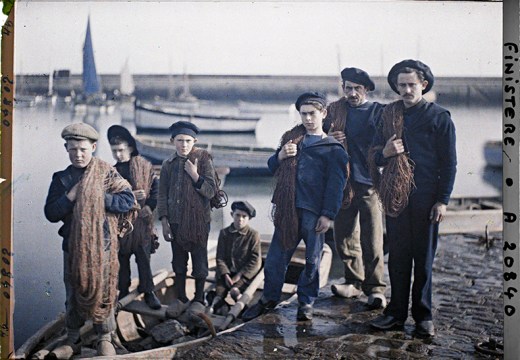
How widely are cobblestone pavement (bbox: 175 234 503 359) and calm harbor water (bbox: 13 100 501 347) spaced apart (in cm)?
78

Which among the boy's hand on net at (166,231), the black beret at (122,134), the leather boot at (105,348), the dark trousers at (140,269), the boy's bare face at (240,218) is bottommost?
the leather boot at (105,348)

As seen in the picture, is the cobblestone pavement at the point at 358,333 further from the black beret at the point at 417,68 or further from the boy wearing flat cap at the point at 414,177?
the black beret at the point at 417,68

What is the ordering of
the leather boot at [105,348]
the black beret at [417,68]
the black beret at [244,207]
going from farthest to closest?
the black beret at [244,207] < the black beret at [417,68] < the leather boot at [105,348]

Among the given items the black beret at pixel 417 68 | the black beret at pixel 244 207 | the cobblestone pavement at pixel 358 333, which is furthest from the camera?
the black beret at pixel 244 207

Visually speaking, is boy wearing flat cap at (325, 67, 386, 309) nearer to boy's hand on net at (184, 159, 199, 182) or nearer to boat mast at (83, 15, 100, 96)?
boy's hand on net at (184, 159, 199, 182)

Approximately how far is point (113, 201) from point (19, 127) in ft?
2.98

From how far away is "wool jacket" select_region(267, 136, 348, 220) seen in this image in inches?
225

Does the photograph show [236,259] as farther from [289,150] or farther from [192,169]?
[289,150]

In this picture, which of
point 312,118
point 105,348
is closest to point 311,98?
point 312,118

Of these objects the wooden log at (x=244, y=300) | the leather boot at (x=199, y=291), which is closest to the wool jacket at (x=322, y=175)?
the wooden log at (x=244, y=300)

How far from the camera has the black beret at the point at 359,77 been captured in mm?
5730

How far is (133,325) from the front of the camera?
233 inches

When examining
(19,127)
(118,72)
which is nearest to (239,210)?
(118,72)

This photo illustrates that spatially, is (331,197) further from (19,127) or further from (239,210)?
(19,127)
